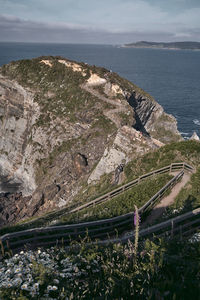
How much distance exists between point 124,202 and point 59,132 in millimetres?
30816

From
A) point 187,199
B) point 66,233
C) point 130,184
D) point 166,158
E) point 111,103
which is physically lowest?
point 66,233

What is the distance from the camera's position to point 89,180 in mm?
34062

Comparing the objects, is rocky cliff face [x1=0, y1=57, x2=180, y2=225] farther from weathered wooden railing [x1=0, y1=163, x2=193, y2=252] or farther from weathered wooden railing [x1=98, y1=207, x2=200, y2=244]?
weathered wooden railing [x1=98, y1=207, x2=200, y2=244]

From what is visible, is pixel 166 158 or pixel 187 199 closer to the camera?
pixel 187 199

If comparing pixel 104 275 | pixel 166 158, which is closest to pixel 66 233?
pixel 104 275

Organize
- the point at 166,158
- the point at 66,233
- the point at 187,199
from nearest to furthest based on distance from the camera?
the point at 66,233
the point at 187,199
the point at 166,158

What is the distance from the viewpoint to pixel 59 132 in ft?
148

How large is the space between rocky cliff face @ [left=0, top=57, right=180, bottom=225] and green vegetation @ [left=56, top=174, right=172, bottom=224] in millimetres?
12696

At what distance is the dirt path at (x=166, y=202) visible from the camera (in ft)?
49.7

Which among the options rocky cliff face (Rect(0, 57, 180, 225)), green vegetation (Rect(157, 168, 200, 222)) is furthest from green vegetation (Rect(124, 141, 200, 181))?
rocky cliff face (Rect(0, 57, 180, 225))

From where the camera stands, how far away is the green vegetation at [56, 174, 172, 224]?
16.0 m

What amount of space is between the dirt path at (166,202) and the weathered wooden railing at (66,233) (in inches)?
18.9

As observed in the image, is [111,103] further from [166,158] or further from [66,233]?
[66,233]

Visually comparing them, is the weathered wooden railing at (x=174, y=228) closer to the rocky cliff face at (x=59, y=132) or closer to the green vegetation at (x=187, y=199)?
the green vegetation at (x=187, y=199)
